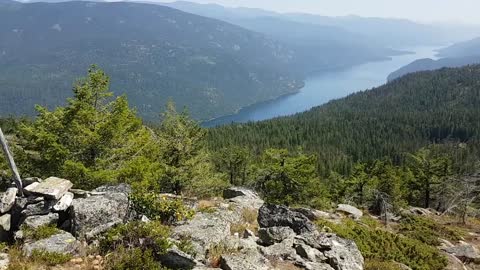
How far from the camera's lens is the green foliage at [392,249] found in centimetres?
1764

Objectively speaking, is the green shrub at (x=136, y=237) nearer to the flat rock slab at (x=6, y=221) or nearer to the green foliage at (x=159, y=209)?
the green foliage at (x=159, y=209)

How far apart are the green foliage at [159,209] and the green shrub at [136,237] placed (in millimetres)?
1572

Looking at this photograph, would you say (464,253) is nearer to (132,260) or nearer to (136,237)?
(136,237)

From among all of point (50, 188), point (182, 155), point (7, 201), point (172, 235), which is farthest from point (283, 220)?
point (182, 155)

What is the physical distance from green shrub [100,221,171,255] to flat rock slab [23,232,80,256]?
0.85 m

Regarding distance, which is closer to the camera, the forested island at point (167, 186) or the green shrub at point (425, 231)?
the forested island at point (167, 186)

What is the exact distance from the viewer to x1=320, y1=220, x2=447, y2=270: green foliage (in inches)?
695

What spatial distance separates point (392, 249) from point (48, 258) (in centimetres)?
1467

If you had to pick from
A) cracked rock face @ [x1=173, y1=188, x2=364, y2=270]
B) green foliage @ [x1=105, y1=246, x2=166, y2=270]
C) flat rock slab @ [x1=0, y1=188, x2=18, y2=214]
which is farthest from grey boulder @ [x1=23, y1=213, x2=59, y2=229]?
cracked rock face @ [x1=173, y1=188, x2=364, y2=270]

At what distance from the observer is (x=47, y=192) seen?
13812mm

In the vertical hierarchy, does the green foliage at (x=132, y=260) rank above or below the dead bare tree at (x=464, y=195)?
above

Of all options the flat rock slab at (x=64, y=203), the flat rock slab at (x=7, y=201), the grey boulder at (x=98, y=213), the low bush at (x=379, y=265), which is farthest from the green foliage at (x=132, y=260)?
the low bush at (x=379, y=265)

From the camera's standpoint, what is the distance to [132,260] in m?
11.1

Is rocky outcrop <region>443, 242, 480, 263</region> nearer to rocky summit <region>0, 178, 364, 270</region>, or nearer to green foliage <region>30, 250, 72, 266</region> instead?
rocky summit <region>0, 178, 364, 270</region>
